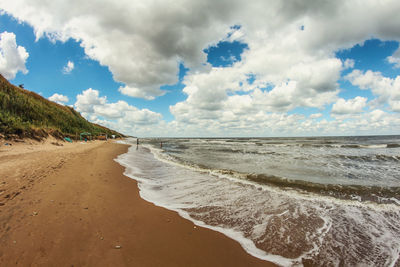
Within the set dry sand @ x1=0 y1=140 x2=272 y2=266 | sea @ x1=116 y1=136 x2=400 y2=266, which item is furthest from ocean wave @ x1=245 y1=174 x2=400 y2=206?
dry sand @ x1=0 y1=140 x2=272 y2=266

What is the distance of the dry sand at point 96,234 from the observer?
2.69 m

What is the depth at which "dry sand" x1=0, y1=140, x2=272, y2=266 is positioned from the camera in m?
2.69

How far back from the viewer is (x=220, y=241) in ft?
11.5

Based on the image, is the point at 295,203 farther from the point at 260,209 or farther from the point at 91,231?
the point at 91,231

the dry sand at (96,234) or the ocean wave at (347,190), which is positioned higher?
the dry sand at (96,234)

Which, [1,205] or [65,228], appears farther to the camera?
[1,205]

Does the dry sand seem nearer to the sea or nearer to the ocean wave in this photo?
the sea

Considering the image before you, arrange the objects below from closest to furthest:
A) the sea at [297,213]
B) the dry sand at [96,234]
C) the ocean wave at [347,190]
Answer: the dry sand at [96,234]
the sea at [297,213]
the ocean wave at [347,190]

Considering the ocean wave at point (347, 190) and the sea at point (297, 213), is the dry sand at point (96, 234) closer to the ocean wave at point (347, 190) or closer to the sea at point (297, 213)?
the sea at point (297, 213)

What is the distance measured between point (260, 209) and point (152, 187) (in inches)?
185

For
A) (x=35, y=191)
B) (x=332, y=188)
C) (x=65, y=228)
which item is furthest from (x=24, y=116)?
(x=332, y=188)

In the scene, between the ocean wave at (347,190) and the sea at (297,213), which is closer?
the sea at (297,213)

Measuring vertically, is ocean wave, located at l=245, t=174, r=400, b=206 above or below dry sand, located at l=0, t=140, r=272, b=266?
below

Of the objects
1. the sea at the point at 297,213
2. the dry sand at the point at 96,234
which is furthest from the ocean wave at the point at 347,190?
the dry sand at the point at 96,234
